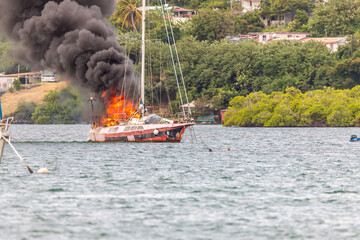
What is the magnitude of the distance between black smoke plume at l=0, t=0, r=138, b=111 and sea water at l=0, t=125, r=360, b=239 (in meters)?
18.5

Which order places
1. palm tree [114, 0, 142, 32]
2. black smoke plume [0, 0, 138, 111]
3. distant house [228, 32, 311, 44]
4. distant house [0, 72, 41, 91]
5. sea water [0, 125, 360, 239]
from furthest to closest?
distant house [0, 72, 41, 91] → distant house [228, 32, 311, 44] → palm tree [114, 0, 142, 32] → black smoke plume [0, 0, 138, 111] → sea water [0, 125, 360, 239]

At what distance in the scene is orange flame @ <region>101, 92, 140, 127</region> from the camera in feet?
279

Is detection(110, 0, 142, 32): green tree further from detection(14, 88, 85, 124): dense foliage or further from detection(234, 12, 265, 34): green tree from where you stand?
detection(234, 12, 265, 34): green tree

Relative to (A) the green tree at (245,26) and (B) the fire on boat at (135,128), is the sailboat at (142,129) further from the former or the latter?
(A) the green tree at (245,26)

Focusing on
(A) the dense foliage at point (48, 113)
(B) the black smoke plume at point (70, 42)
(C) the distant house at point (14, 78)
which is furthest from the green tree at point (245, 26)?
(B) the black smoke plume at point (70, 42)

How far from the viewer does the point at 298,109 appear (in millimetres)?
134875

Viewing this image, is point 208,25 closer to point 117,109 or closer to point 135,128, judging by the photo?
point 117,109

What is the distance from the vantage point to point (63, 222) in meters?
32.5

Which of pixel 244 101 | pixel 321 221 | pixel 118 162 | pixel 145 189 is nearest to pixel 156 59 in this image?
pixel 244 101

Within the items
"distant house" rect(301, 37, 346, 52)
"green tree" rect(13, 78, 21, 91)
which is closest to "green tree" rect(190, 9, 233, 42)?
"distant house" rect(301, 37, 346, 52)

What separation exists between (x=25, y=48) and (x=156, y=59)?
63058 mm

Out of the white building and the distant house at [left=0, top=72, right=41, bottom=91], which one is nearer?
the distant house at [left=0, top=72, right=41, bottom=91]

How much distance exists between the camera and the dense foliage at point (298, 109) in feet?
433

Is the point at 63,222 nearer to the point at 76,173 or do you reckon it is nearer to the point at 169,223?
the point at 169,223
